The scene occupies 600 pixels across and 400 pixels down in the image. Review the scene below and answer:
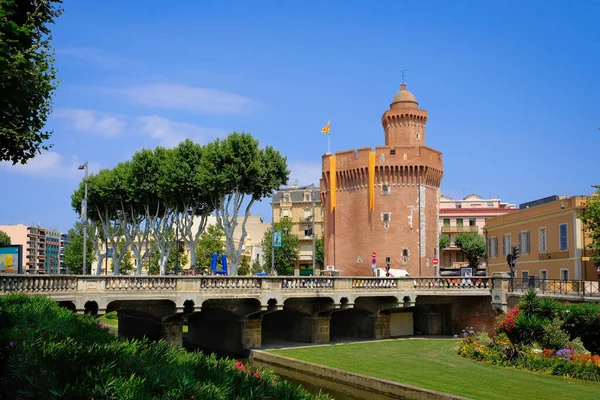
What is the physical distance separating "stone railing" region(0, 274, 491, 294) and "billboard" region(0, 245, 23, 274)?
13336 millimetres

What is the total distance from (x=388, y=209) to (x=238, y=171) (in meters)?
18.2

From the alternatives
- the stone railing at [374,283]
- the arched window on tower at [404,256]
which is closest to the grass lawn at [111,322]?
the stone railing at [374,283]

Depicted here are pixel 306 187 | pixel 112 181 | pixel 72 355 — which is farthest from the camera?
pixel 306 187

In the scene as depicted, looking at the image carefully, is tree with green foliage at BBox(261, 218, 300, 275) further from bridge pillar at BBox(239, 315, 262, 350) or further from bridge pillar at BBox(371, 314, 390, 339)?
bridge pillar at BBox(239, 315, 262, 350)

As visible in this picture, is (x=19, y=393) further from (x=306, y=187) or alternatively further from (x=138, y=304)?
(x=306, y=187)

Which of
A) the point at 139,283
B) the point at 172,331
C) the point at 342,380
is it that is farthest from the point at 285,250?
the point at 342,380

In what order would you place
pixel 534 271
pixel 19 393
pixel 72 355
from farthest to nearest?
1. pixel 534 271
2. pixel 72 355
3. pixel 19 393

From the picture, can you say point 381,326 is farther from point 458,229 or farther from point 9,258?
point 458,229

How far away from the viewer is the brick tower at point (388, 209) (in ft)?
205

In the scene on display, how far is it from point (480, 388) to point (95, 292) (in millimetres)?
18606

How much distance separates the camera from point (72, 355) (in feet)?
37.1

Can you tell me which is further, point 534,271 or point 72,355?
point 534,271

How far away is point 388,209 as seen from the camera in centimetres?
6281

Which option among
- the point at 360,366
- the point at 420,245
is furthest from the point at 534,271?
the point at 360,366
